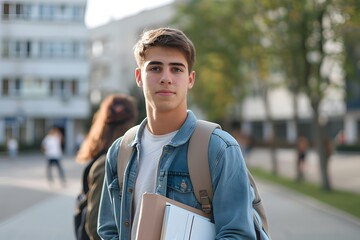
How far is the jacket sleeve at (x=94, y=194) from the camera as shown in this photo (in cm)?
470

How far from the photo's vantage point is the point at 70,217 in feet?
45.2

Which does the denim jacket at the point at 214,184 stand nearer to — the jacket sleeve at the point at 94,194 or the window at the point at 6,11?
the jacket sleeve at the point at 94,194

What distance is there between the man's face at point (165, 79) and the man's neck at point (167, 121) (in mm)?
21

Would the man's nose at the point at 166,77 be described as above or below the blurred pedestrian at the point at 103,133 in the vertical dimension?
above

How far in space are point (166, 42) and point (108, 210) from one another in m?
0.86

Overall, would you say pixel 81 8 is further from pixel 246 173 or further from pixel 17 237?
pixel 246 173

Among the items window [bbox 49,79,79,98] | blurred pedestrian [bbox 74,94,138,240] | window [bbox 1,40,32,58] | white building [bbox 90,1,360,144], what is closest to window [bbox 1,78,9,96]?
window [bbox 1,40,32,58]

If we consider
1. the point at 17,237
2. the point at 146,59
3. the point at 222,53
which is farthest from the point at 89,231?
the point at 222,53

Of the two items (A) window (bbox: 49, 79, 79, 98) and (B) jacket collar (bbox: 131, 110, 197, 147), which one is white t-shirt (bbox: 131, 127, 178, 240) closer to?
(B) jacket collar (bbox: 131, 110, 197, 147)

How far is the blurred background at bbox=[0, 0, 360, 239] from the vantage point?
2009cm

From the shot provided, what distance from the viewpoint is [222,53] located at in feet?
112

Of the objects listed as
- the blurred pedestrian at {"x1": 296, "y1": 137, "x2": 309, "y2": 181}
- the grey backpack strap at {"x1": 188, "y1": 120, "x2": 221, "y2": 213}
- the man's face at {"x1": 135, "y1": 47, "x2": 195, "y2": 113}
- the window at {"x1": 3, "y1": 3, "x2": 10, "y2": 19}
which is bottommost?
the blurred pedestrian at {"x1": 296, "y1": 137, "x2": 309, "y2": 181}

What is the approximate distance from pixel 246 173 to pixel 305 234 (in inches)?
356

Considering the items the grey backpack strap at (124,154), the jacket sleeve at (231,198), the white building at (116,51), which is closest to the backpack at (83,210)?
the grey backpack strap at (124,154)
